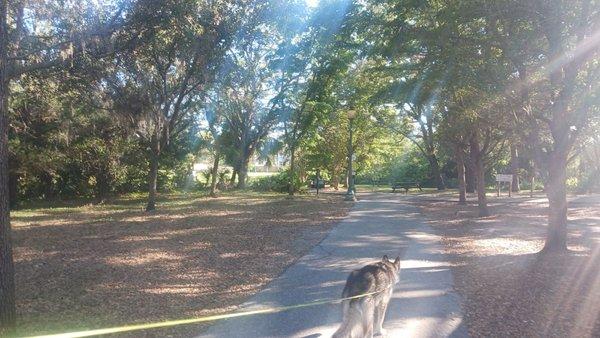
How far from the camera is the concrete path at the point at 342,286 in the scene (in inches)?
208

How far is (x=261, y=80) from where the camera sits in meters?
28.4

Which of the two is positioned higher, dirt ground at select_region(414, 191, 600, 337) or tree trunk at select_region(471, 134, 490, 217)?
tree trunk at select_region(471, 134, 490, 217)

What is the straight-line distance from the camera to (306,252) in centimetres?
1022

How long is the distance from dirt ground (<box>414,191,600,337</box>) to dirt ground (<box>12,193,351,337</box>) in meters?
3.28

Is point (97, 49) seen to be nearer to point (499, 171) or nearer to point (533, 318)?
point (533, 318)

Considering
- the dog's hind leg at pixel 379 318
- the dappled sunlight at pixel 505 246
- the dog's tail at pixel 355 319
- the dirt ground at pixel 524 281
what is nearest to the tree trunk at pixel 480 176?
the dirt ground at pixel 524 281

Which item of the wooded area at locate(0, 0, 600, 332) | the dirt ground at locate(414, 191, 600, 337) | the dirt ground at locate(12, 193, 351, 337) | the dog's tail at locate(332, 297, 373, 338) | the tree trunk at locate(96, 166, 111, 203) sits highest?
the wooded area at locate(0, 0, 600, 332)

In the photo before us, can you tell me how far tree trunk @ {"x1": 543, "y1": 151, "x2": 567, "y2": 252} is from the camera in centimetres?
966

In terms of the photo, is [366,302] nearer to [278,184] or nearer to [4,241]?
[4,241]

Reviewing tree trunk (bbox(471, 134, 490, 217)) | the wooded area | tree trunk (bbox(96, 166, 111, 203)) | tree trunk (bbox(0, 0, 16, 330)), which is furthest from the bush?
tree trunk (bbox(0, 0, 16, 330))

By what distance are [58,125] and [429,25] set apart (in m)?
19.0

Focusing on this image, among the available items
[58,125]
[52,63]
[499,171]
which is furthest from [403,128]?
[52,63]

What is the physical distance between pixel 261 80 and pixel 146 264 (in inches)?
811

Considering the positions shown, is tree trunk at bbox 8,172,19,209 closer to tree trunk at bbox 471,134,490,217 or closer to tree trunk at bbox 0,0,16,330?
tree trunk at bbox 0,0,16,330
